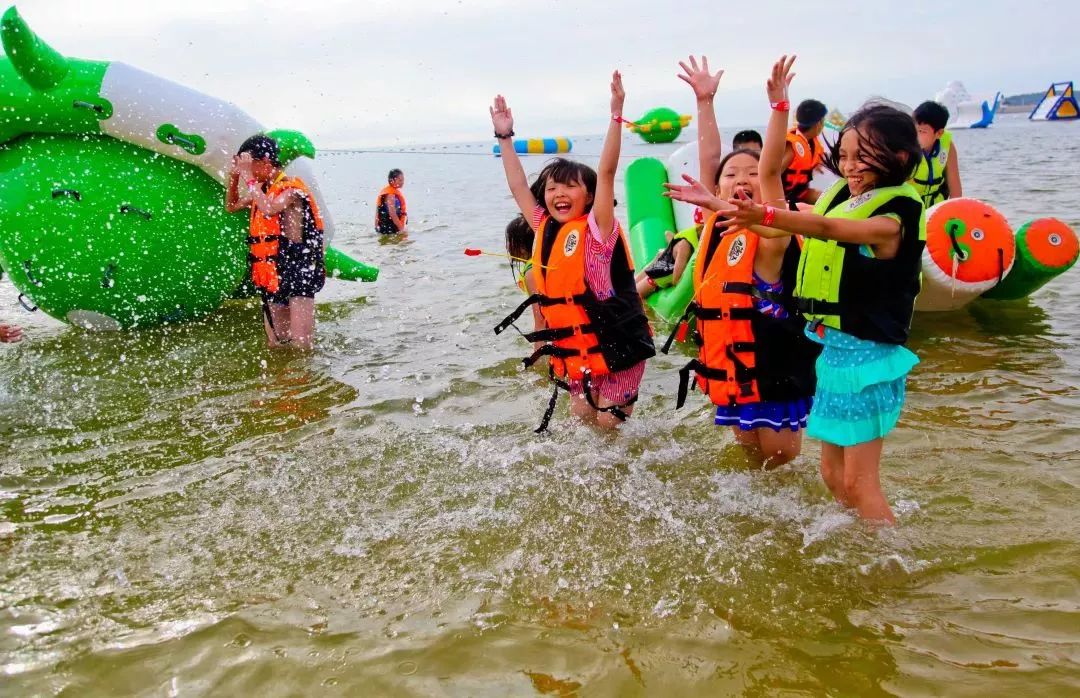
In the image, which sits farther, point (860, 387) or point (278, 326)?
point (278, 326)

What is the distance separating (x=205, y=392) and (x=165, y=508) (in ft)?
5.84

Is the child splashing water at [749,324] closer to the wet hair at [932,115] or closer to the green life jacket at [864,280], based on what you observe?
the green life jacket at [864,280]

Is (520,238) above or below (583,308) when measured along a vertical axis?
above

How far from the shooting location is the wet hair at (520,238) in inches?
188

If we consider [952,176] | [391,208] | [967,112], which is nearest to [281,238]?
[952,176]

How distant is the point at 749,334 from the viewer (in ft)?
10.6

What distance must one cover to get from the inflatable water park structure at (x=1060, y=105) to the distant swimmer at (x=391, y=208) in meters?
46.4

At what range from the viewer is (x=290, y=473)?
3861 millimetres

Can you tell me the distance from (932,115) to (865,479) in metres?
4.19

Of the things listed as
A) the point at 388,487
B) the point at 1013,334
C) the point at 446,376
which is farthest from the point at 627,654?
the point at 1013,334

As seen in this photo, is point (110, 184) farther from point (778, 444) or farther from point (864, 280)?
point (864, 280)

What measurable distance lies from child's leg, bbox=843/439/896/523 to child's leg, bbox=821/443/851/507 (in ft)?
0.17

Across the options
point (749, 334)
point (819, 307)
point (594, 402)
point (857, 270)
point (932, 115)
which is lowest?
point (594, 402)

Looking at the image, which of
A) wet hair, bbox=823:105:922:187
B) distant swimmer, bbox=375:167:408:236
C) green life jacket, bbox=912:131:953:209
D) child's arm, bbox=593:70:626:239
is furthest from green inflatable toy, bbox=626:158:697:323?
distant swimmer, bbox=375:167:408:236
